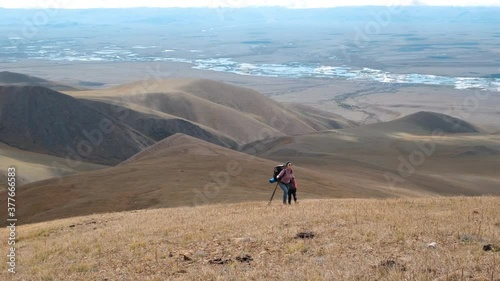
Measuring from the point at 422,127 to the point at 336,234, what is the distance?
113 meters

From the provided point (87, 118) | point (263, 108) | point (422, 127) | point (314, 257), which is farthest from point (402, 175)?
point (263, 108)

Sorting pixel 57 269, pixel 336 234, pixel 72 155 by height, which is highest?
pixel 336 234

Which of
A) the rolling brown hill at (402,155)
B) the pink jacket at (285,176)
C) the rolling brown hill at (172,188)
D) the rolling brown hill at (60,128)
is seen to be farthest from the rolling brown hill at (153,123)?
the pink jacket at (285,176)

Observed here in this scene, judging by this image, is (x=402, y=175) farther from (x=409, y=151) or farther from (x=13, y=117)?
(x=13, y=117)

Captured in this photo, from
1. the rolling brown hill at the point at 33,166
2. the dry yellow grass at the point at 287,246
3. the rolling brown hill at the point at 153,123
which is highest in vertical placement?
the dry yellow grass at the point at 287,246

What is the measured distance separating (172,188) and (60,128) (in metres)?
84.9

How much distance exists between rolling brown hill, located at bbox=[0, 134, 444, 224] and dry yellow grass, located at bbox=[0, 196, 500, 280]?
11.7 meters

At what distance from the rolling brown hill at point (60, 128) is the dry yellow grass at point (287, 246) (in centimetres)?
9076

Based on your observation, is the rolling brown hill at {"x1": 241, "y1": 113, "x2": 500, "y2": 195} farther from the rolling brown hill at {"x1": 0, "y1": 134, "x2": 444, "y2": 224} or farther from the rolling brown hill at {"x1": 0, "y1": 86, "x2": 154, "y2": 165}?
the rolling brown hill at {"x1": 0, "y1": 86, "x2": 154, "y2": 165}

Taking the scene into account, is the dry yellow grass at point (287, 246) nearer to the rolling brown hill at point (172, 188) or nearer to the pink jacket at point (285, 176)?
the pink jacket at point (285, 176)

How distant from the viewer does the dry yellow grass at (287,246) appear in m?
11.6

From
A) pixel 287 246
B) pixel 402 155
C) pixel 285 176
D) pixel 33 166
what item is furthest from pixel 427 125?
pixel 287 246

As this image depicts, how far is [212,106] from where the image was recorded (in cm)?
14775

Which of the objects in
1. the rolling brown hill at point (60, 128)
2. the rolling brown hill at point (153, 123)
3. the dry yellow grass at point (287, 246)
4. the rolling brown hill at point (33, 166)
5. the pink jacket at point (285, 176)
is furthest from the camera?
the rolling brown hill at point (153, 123)
